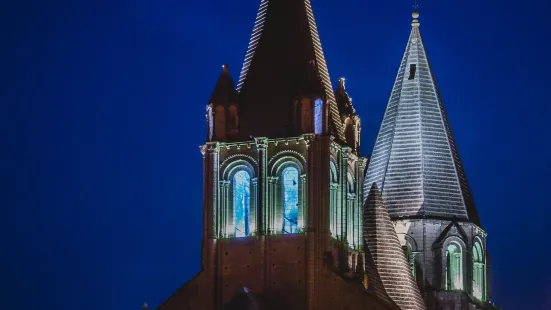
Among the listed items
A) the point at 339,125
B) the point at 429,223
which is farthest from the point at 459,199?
the point at 339,125

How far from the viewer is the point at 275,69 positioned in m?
79.1

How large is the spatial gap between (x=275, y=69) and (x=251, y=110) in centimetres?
222

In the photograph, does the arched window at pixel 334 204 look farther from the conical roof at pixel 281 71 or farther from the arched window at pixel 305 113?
the arched window at pixel 305 113

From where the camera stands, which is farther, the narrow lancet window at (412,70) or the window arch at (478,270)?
the narrow lancet window at (412,70)

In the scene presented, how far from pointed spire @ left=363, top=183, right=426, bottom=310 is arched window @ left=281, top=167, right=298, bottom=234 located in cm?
668

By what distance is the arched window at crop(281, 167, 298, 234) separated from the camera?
7700 cm

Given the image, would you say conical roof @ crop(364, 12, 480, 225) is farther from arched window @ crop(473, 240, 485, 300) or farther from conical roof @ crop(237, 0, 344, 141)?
conical roof @ crop(237, 0, 344, 141)

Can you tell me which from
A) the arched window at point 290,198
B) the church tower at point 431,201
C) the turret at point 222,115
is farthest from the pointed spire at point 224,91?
the church tower at point 431,201

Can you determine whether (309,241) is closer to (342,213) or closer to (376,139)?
(342,213)

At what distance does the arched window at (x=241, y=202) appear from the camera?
77.6 metres

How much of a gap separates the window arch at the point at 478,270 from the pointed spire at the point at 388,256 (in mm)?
9670

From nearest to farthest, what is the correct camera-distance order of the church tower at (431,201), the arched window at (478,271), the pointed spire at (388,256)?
1. the pointed spire at (388,256)
2. the church tower at (431,201)
3. the arched window at (478,271)

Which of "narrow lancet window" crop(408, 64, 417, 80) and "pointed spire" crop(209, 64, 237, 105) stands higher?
"narrow lancet window" crop(408, 64, 417, 80)

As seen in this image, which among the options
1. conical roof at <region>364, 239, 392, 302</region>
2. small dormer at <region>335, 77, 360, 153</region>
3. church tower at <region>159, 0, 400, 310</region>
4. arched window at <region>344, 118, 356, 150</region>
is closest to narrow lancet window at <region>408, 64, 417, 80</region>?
small dormer at <region>335, 77, 360, 153</region>
